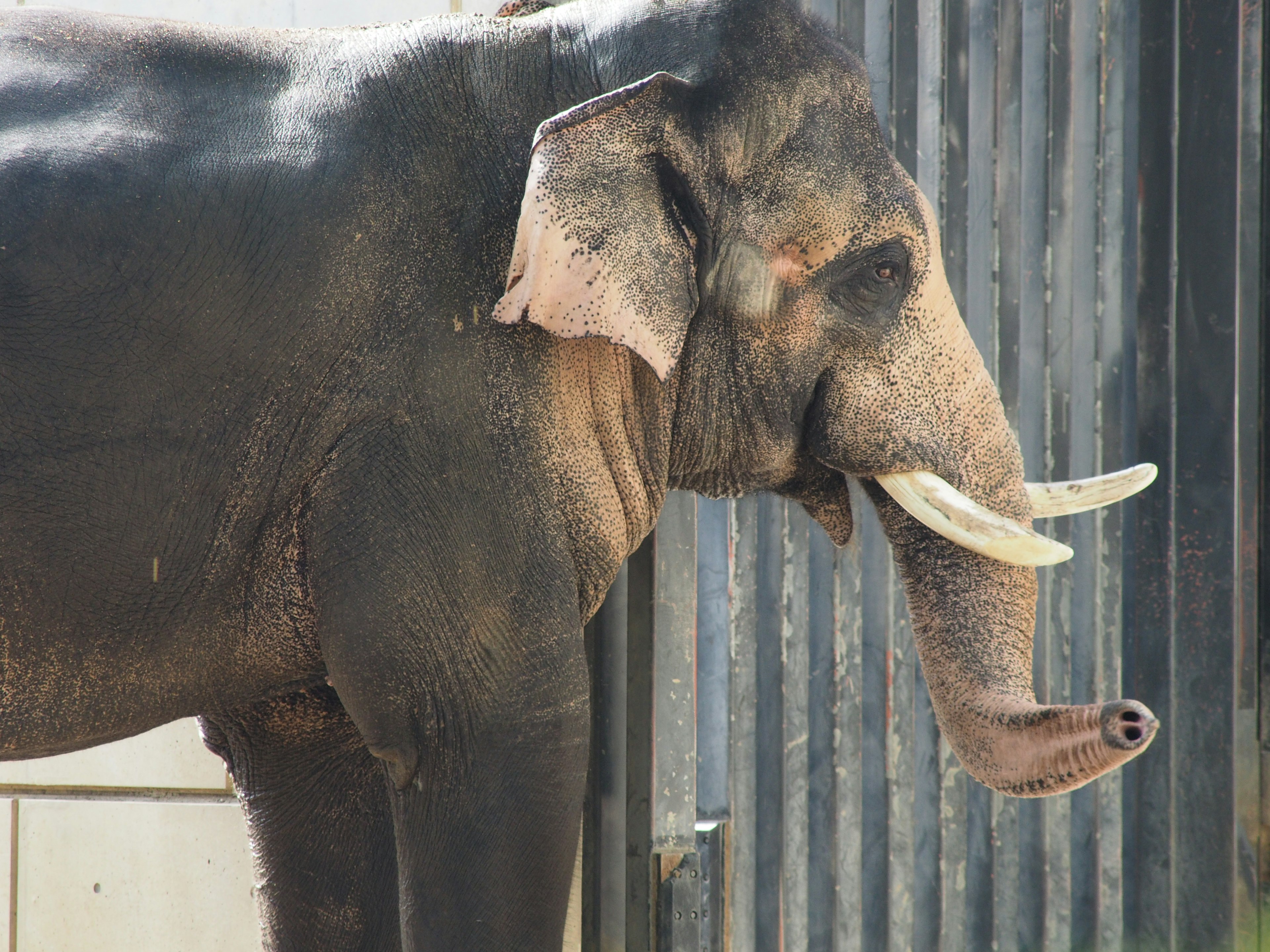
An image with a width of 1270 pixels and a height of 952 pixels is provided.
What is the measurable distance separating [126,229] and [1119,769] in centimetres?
324

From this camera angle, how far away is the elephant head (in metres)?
1.59

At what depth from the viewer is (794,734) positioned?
3217 millimetres

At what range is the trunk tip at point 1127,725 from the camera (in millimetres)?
1548

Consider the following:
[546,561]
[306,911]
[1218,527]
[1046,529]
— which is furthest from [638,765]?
[1218,527]

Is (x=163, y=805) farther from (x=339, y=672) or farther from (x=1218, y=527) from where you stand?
(x=1218, y=527)

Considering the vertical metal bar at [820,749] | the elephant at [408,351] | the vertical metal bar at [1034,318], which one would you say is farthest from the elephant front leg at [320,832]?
the vertical metal bar at [1034,318]

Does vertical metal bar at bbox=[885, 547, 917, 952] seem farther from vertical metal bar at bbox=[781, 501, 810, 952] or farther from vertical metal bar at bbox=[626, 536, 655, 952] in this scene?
vertical metal bar at bbox=[626, 536, 655, 952]

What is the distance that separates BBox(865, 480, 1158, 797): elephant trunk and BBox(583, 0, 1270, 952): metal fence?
1.11 m

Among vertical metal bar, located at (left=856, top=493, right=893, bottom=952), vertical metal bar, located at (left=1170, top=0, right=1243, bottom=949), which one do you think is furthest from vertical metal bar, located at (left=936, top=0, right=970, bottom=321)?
vertical metal bar, located at (left=856, top=493, right=893, bottom=952)

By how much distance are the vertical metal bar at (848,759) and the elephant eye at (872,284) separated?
1456 mm

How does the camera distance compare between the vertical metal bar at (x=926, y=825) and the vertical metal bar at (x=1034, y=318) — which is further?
the vertical metal bar at (x=1034, y=318)

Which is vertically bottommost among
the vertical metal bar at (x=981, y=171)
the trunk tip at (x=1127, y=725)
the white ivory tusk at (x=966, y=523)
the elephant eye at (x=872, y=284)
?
the trunk tip at (x=1127, y=725)

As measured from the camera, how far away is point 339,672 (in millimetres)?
1586

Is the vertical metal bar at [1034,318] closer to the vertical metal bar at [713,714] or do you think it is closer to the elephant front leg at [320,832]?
the vertical metal bar at [713,714]
